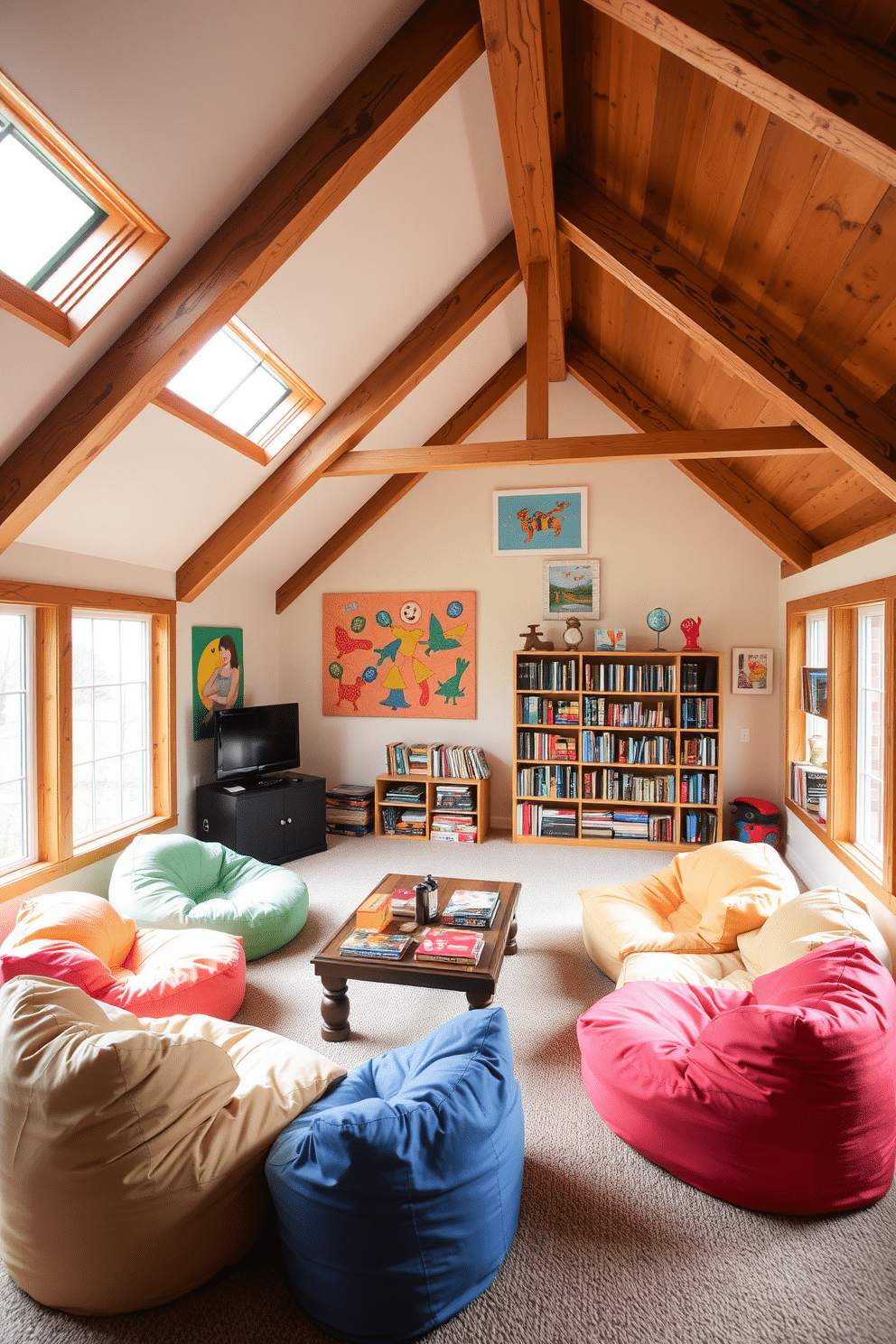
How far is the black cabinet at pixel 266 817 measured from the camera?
491 cm

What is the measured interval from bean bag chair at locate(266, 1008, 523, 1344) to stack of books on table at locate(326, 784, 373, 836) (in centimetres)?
409

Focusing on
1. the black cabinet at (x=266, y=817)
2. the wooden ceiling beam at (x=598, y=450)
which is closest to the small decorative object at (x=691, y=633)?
the wooden ceiling beam at (x=598, y=450)

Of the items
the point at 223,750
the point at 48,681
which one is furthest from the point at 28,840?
the point at 223,750

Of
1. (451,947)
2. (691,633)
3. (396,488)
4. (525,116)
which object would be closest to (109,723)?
(451,947)

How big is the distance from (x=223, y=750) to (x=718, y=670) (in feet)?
12.2

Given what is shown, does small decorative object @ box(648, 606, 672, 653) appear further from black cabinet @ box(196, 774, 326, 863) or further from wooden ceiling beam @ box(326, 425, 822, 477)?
black cabinet @ box(196, 774, 326, 863)

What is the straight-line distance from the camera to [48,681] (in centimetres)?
380

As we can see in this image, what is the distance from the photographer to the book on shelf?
3.11m

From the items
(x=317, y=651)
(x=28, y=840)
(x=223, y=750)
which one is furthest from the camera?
(x=317, y=651)

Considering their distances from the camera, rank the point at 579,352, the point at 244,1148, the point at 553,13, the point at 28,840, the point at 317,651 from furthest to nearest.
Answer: the point at 317,651, the point at 579,352, the point at 28,840, the point at 553,13, the point at 244,1148

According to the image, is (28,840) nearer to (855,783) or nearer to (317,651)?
(317,651)

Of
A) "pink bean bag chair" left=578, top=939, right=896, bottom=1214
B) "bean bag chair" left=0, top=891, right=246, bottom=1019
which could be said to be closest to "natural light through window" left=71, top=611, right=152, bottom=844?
"bean bag chair" left=0, top=891, right=246, bottom=1019

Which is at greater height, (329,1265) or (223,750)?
(223,750)

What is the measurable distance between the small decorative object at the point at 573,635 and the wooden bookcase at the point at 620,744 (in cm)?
10
